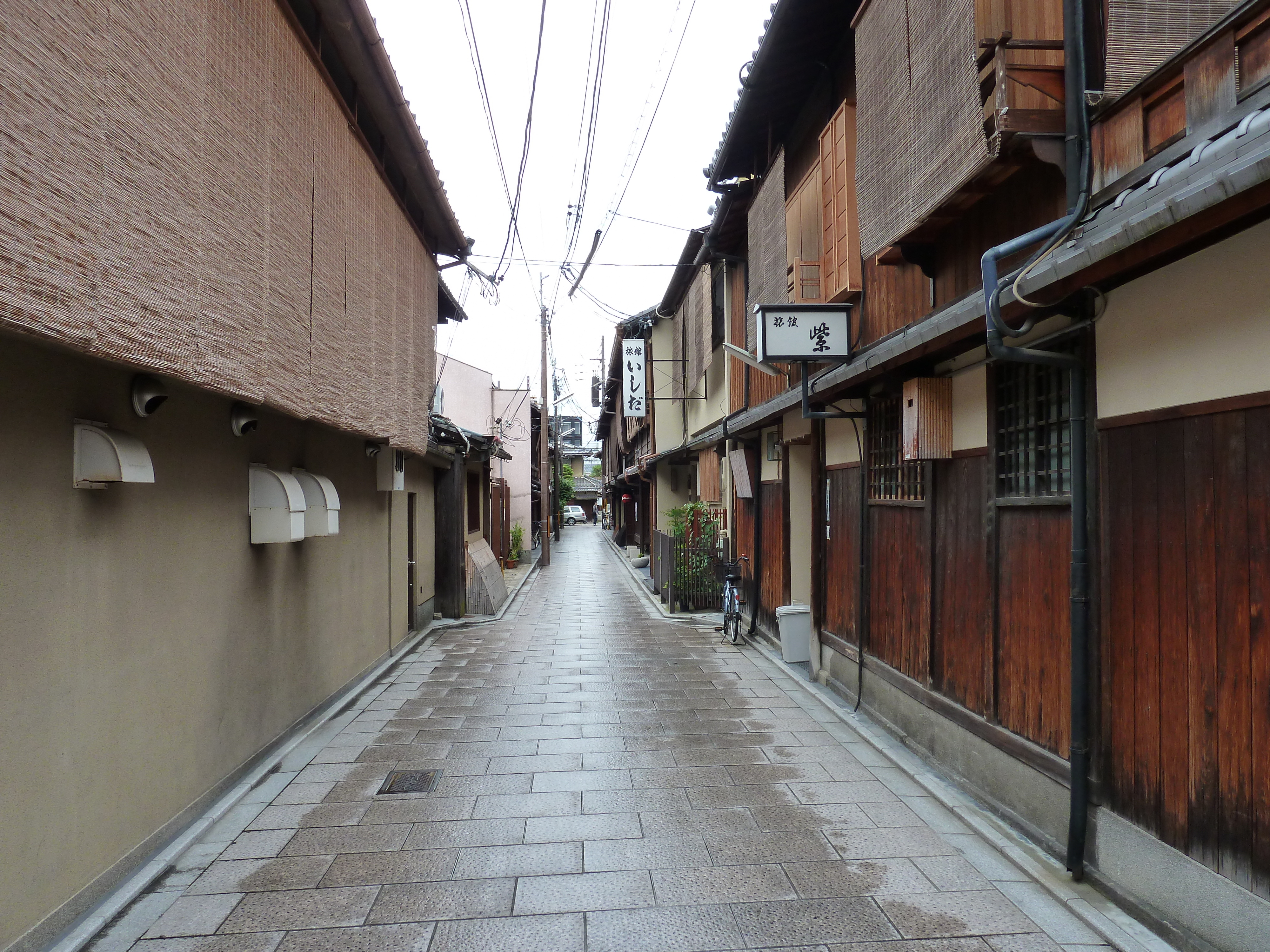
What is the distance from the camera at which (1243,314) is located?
3625 millimetres

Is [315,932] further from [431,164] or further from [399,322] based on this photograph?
[431,164]

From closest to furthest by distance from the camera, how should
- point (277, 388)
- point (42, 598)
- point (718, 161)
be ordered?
1. point (42, 598)
2. point (277, 388)
3. point (718, 161)

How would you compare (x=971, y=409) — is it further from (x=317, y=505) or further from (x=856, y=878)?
(x=317, y=505)

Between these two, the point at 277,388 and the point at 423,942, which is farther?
the point at 277,388

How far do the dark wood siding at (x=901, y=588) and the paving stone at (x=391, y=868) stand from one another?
4.58m

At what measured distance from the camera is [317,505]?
26.5 feet

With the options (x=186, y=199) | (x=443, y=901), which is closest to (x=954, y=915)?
(x=443, y=901)

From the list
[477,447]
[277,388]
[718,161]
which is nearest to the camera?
[277,388]

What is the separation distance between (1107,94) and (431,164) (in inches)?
311

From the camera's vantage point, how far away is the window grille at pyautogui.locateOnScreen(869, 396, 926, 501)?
304 inches

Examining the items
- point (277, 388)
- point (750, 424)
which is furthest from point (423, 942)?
point (750, 424)

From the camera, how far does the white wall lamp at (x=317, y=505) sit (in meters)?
7.95

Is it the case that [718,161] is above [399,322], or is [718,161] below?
above

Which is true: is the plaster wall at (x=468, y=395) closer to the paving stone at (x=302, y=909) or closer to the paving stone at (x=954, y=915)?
the paving stone at (x=302, y=909)
